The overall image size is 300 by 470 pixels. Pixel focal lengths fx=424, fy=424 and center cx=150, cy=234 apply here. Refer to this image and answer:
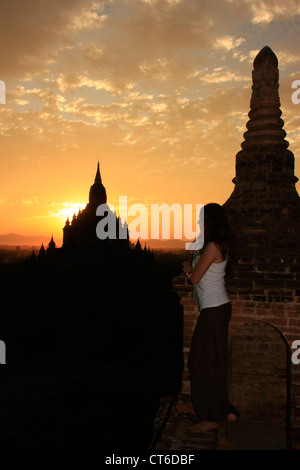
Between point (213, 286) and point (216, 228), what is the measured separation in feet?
1.90

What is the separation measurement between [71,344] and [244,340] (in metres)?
21.6

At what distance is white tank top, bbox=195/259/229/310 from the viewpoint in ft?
13.5

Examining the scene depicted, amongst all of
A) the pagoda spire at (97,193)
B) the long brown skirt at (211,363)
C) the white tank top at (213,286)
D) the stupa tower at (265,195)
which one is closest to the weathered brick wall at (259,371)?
the stupa tower at (265,195)

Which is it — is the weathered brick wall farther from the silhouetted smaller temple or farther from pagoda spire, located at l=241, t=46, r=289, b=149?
the silhouetted smaller temple

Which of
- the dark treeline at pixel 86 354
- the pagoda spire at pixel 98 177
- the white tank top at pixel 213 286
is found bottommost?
the dark treeline at pixel 86 354

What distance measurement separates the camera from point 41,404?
16.4 meters

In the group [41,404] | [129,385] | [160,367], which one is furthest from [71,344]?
[41,404]

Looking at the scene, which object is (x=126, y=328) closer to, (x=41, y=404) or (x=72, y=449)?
(x=41, y=404)

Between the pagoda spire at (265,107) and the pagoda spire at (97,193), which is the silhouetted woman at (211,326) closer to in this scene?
the pagoda spire at (265,107)

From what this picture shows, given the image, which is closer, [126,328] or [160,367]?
[160,367]

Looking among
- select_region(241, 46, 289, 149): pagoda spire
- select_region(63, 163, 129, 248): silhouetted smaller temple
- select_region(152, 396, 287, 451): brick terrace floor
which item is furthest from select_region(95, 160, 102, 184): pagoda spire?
A: select_region(152, 396, 287, 451): brick terrace floor

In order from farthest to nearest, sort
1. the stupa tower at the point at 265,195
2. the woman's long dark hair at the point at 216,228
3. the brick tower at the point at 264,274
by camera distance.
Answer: the stupa tower at the point at 265,195, the brick tower at the point at 264,274, the woman's long dark hair at the point at 216,228

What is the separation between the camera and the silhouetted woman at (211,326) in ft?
13.1
